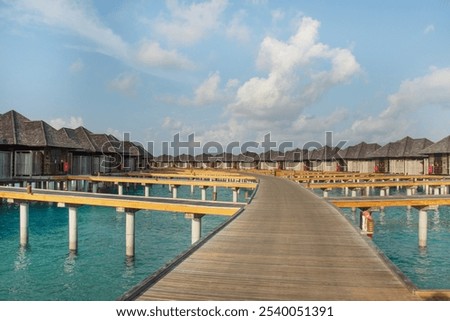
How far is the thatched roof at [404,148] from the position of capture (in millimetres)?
53000

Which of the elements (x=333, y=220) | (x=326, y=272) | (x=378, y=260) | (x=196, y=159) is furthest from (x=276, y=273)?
(x=196, y=159)

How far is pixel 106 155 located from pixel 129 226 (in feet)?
127

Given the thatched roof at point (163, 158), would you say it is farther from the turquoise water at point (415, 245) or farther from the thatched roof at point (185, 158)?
the turquoise water at point (415, 245)

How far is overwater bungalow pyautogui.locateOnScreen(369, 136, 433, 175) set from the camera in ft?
173

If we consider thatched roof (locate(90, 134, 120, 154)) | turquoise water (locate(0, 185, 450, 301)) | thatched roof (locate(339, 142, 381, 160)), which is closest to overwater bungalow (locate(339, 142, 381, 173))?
thatched roof (locate(339, 142, 381, 160))

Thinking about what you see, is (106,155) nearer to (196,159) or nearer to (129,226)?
(129,226)

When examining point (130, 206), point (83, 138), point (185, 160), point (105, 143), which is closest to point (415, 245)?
point (130, 206)

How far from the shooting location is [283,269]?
623cm

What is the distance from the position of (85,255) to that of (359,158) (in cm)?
5662

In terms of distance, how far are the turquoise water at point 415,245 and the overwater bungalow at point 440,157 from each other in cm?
1757

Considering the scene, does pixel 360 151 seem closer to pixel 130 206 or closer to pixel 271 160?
pixel 271 160

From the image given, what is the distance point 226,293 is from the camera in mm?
5160

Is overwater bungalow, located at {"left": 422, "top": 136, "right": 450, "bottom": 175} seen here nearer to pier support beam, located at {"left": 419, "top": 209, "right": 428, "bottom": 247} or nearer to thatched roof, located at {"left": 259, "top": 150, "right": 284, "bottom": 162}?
pier support beam, located at {"left": 419, "top": 209, "right": 428, "bottom": 247}

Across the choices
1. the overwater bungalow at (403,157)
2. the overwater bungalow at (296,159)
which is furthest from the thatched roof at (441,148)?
the overwater bungalow at (296,159)
